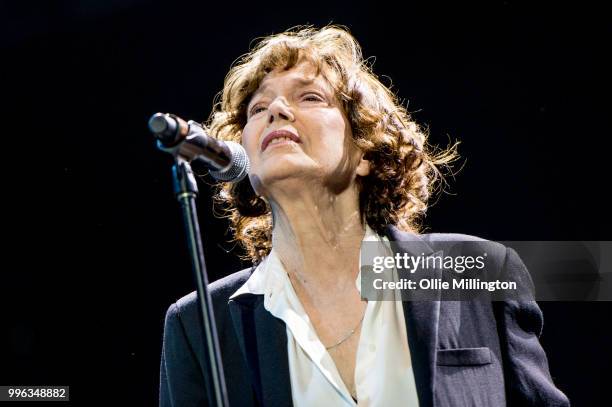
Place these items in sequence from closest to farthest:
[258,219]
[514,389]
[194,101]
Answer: [514,389], [258,219], [194,101]

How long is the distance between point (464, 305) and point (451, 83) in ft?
4.47

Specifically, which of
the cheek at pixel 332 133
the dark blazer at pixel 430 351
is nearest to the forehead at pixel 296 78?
the cheek at pixel 332 133

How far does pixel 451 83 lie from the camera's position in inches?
121

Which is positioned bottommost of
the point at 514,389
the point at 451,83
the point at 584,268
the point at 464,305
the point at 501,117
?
the point at 514,389

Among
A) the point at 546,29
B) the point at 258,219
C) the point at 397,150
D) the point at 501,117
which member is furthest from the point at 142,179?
the point at 546,29

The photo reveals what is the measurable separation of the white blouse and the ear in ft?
1.89

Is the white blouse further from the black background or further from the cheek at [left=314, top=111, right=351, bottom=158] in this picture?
the black background

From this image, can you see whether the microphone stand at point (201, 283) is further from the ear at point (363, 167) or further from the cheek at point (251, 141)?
the ear at point (363, 167)

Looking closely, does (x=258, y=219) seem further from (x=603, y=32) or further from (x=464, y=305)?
(x=603, y=32)

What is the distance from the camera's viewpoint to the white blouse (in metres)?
1.85

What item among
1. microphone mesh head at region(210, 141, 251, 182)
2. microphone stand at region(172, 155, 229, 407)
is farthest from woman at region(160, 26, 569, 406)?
microphone stand at region(172, 155, 229, 407)

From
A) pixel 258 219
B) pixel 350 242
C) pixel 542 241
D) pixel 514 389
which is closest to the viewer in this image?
pixel 514 389

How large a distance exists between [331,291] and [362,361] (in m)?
0.31

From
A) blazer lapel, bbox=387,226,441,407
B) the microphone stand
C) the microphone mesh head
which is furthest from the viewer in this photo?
blazer lapel, bbox=387,226,441,407
